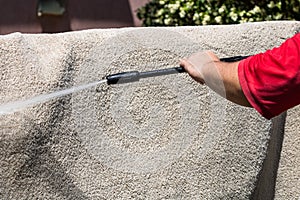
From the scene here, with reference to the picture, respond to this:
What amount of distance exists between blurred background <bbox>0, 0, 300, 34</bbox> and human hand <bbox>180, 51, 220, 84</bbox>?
8.19 feet

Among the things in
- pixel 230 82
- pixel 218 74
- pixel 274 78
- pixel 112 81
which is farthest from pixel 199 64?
pixel 274 78

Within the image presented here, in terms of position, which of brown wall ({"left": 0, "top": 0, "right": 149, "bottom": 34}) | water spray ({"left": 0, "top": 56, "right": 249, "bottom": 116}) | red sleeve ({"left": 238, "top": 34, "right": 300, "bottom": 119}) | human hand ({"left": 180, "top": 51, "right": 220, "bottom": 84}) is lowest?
brown wall ({"left": 0, "top": 0, "right": 149, "bottom": 34})

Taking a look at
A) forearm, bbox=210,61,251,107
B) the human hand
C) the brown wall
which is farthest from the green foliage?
forearm, bbox=210,61,251,107

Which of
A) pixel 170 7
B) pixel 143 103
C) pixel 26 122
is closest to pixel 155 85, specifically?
pixel 143 103

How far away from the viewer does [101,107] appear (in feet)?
12.1

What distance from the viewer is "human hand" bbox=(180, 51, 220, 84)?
325 cm

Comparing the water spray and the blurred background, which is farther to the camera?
the blurred background

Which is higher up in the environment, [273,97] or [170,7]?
[273,97]

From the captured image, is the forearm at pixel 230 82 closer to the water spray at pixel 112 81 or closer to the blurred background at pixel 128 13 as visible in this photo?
the water spray at pixel 112 81

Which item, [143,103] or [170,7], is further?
[170,7]

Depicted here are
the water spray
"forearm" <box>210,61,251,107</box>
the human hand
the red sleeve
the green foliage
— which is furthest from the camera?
the green foliage

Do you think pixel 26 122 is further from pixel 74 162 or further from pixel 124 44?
pixel 124 44

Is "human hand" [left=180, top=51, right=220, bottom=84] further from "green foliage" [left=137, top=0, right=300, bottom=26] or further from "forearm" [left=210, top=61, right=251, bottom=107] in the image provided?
"green foliage" [left=137, top=0, right=300, bottom=26]

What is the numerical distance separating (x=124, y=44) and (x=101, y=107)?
1.23 ft
